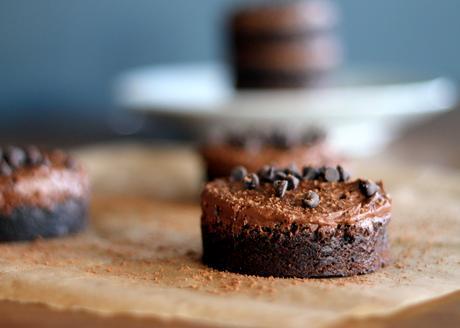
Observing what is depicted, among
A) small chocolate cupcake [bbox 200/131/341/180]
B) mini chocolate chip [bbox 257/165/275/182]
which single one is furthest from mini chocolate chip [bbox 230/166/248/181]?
small chocolate cupcake [bbox 200/131/341/180]

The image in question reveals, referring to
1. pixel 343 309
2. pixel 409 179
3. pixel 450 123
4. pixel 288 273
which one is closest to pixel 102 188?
pixel 409 179

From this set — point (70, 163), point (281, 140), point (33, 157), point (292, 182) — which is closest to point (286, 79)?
point (281, 140)

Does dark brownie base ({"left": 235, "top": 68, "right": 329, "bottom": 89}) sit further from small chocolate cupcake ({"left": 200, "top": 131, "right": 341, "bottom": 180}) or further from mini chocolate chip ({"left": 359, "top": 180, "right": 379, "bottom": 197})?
mini chocolate chip ({"left": 359, "top": 180, "right": 379, "bottom": 197})

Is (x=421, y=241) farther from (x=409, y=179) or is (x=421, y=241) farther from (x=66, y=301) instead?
(x=66, y=301)

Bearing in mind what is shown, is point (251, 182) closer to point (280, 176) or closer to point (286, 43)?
point (280, 176)

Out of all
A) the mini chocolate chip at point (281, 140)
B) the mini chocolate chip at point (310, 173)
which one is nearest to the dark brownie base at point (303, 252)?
the mini chocolate chip at point (310, 173)
